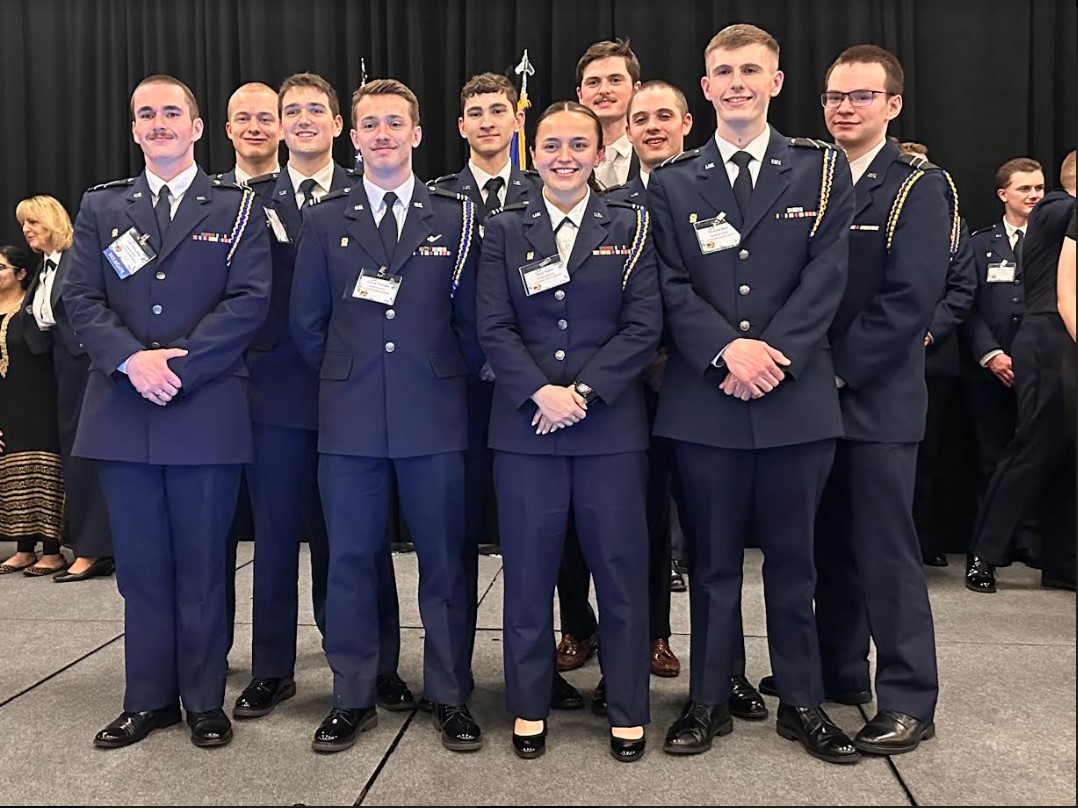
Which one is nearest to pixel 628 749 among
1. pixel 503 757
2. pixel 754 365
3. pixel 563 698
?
pixel 503 757

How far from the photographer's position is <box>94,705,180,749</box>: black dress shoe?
8.63 ft

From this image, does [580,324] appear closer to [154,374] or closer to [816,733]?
[154,374]

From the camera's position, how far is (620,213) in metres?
2.58

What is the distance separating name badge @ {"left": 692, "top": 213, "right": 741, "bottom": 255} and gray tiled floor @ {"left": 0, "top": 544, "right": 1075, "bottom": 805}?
124 centimetres

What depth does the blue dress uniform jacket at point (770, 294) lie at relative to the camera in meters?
2.44

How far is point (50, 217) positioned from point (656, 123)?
305 cm

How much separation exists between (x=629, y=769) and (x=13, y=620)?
105 inches

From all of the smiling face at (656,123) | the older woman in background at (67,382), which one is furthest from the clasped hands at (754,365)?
the older woman in background at (67,382)

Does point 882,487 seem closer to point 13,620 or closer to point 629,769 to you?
point 629,769

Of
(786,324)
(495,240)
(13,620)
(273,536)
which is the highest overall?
(495,240)

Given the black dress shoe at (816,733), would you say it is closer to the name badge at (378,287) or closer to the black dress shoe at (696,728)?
the black dress shoe at (696,728)

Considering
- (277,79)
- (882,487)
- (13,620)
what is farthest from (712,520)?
(277,79)

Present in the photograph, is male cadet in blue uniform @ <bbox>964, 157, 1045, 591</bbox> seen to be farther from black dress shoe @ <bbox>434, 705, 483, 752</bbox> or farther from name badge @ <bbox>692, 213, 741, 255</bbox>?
black dress shoe @ <bbox>434, 705, 483, 752</bbox>

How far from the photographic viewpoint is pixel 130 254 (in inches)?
104
